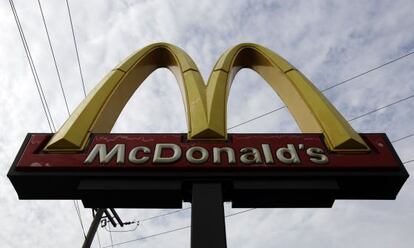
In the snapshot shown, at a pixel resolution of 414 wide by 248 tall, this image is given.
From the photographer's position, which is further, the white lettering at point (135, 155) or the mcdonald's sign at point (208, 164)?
the white lettering at point (135, 155)

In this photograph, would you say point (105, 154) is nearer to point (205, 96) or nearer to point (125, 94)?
point (125, 94)

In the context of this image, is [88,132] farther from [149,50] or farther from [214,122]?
[149,50]

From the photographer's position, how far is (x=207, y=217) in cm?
322

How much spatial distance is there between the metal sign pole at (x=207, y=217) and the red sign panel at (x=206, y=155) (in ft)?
0.79

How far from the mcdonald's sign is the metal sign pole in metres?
0.12

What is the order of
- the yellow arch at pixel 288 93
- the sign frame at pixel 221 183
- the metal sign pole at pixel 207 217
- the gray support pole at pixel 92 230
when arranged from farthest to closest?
the gray support pole at pixel 92 230 < the yellow arch at pixel 288 93 < the sign frame at pixel 221 183 < the metal sign pole at pixel 207 217

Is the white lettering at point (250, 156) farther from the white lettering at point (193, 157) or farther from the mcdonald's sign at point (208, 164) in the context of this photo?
the white lettering at point (193, 157)

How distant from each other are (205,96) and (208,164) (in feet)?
3.58

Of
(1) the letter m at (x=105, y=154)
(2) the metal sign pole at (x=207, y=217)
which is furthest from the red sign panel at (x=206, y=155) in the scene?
(2) the metal sign pole at (x=207, y=217)

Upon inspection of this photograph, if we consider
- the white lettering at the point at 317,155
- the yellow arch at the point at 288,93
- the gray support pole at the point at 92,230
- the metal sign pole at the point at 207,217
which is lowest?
the metal sign pole at the point at 207,217

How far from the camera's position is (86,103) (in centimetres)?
429

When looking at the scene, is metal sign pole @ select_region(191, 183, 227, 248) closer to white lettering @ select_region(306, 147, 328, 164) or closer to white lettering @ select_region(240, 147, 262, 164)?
white lettering @ select_region(240, 147, 262, 164)

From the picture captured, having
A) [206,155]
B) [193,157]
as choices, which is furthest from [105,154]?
[206,155]

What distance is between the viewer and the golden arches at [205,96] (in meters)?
3.93
